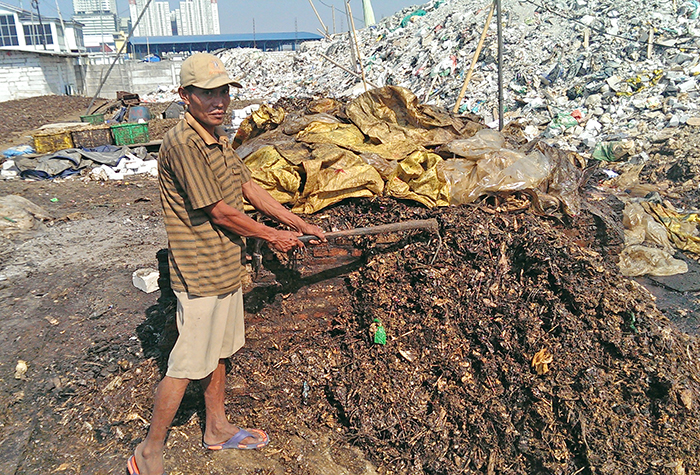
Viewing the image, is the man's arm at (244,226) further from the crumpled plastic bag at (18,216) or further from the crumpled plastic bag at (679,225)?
the crumpled plastic bag at (18,216)

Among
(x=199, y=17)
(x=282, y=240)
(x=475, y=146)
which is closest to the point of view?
(x=282, y=240)

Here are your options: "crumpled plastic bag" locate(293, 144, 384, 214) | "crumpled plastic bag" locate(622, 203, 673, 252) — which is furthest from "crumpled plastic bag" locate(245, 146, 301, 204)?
"crumpled plastic bag" locate(622, 203, 673, 252)

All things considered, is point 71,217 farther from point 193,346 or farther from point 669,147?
point 669,147

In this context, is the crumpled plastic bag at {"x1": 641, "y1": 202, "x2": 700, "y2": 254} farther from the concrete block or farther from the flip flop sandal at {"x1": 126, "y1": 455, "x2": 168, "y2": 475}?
the flip flop sandal at {"x1": 126, "y1": 455, "x2": 168, "y2": 475}

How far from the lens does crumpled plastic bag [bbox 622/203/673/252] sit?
16.6 ft

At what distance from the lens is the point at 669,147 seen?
8.02 m

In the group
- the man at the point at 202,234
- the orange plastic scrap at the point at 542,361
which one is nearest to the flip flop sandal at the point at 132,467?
the man at the point at 202,234

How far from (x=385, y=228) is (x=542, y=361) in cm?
108

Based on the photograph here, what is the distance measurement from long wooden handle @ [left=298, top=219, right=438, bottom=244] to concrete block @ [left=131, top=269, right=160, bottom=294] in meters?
2.25

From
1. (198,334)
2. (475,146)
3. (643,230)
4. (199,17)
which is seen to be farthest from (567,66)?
(199,17)

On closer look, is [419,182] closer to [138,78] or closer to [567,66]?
[567,66]

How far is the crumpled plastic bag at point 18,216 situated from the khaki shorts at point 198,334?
4.76m

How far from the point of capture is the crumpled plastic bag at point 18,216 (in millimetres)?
5852

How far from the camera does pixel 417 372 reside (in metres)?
2.79
